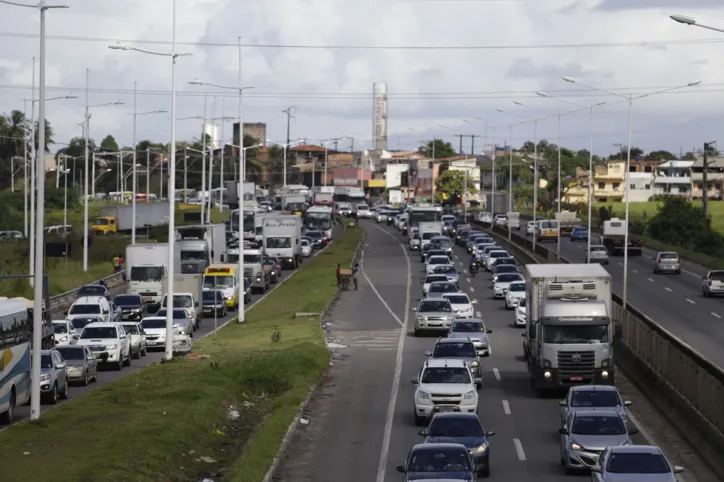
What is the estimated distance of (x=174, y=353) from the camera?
158 feet

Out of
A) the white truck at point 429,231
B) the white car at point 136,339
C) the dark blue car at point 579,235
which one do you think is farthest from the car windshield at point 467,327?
the dark blue car at point 579,235

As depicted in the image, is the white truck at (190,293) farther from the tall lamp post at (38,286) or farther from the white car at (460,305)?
the tall lamp post at (38,286)

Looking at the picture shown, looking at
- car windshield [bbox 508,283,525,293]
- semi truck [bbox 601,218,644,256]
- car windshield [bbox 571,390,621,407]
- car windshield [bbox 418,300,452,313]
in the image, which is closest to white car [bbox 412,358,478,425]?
car windshield [bbox 571,390,621,407]

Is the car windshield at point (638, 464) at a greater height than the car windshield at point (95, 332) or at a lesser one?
greater

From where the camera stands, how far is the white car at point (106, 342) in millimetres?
45500

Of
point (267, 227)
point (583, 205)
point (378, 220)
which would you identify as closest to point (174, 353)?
point (267, 227)

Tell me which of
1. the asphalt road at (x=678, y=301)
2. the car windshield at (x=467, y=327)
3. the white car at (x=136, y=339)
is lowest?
the white car at (x=136, y=339)

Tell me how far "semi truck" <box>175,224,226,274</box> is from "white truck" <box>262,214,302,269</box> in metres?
9.46

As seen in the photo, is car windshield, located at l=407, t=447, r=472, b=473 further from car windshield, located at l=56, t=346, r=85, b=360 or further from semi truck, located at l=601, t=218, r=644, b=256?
semi truck, located at l=601, t=218, r=644, b=256

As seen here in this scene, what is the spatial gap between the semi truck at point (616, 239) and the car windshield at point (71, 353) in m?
64.2

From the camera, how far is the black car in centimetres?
6314

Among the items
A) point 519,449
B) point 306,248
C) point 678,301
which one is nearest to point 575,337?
point 519,449

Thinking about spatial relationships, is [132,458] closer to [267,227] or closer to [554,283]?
[554,283]

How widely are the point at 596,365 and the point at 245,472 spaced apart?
1481 centimetres
